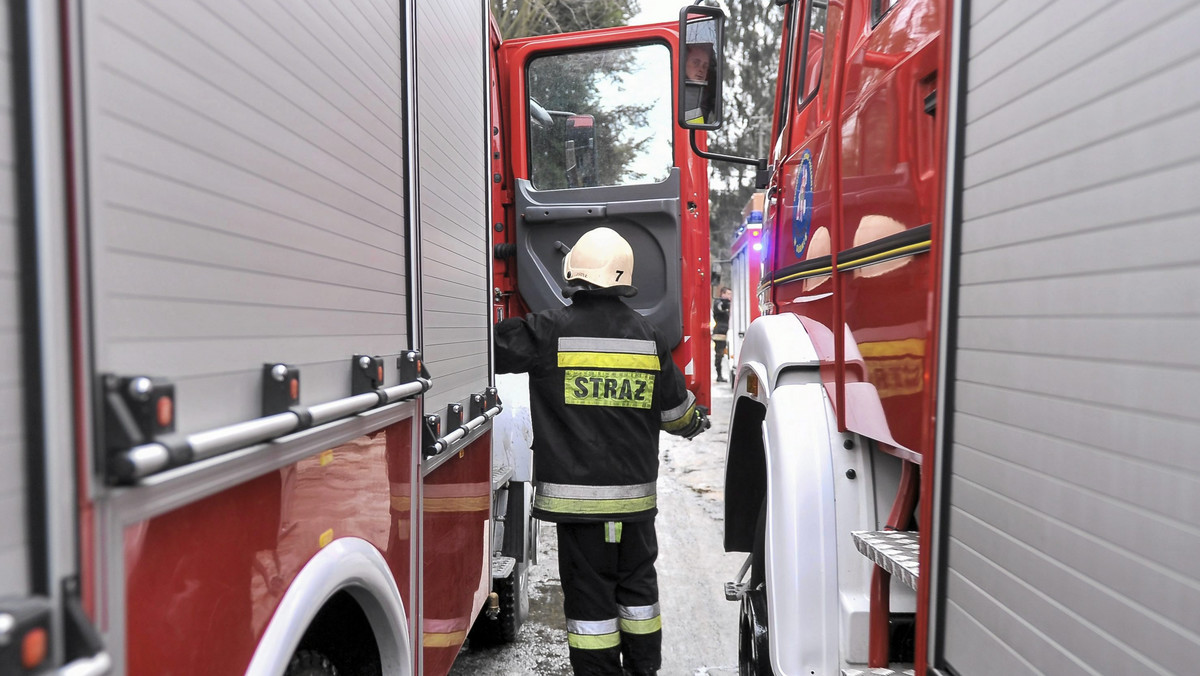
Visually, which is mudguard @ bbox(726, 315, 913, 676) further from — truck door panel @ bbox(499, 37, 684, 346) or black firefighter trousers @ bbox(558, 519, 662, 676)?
truck door panel @ bbox(499, 37, 684, 346)

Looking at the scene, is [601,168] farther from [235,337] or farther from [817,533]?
[235,337]

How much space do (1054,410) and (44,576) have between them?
116cm

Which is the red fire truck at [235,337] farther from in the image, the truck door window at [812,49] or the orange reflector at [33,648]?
the truck door window at [812,49]

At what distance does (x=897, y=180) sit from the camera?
177cm

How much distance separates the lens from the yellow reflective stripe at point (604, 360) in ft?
9.79

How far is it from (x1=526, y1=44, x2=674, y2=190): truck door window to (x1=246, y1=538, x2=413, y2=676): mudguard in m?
3.05

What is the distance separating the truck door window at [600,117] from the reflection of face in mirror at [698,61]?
150cm

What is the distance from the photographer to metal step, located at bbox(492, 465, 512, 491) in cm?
322

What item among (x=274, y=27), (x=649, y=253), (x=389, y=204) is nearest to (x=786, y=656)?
(x=389, y=204)

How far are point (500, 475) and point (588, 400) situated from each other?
604 mm

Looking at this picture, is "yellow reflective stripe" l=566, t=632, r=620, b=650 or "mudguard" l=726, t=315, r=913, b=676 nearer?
"mudguard" l=726, t=315, r=913, b=676

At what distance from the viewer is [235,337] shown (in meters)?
1.07

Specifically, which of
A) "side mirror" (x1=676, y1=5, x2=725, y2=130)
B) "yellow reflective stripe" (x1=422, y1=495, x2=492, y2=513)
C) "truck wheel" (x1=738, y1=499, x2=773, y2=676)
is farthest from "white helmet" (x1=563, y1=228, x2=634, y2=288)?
"truck wheel" (x1=738, y1=499, x2=773, y2=676)

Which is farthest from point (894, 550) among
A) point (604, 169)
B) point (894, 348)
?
point (604, 169)
